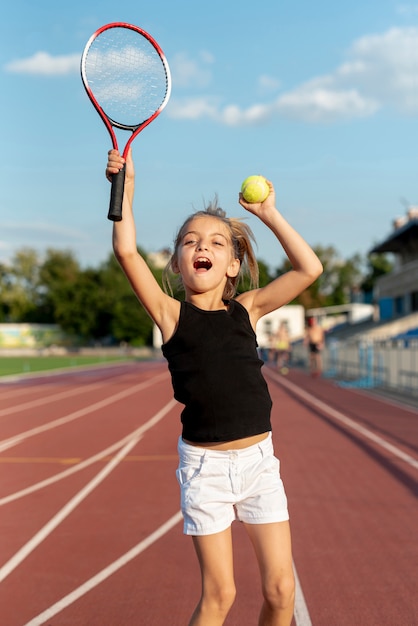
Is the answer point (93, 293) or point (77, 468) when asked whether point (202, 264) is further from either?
point (93, 293)

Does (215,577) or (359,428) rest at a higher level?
(215,577)

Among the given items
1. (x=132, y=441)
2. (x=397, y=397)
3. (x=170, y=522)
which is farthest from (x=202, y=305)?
(x=397, y=397)

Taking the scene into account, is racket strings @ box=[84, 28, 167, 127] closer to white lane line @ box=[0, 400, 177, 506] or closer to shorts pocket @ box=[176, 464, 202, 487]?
shorts pocket @ box=[176, 464, 202, 487]

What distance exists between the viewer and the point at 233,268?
3217mm

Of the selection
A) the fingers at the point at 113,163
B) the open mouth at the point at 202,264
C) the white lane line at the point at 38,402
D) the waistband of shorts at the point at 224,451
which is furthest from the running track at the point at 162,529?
the white lane line at the point at 38,402

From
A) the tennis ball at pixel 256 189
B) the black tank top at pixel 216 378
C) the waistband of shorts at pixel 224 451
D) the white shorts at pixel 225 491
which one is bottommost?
the white shorts at pixel 225 491

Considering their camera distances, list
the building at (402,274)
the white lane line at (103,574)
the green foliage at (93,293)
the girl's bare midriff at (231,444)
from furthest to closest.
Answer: the green foliage at (93,293)
the building at (402,274)
the white lane line at (103,574)
the girl's bare midriff at (231,444)

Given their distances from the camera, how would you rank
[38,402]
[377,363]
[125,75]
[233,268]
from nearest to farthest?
[233,268] < [125,75] < [38,402] < [377,363]

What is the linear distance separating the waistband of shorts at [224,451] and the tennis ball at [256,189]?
3.24 ft

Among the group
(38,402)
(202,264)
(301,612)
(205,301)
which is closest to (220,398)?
(205,301)

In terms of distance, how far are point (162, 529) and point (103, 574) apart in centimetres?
114

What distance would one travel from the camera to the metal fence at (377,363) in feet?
62.7

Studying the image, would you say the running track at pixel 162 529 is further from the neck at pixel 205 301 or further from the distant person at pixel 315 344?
the distant person at pixel 315 344

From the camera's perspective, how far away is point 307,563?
5211 millimetres
